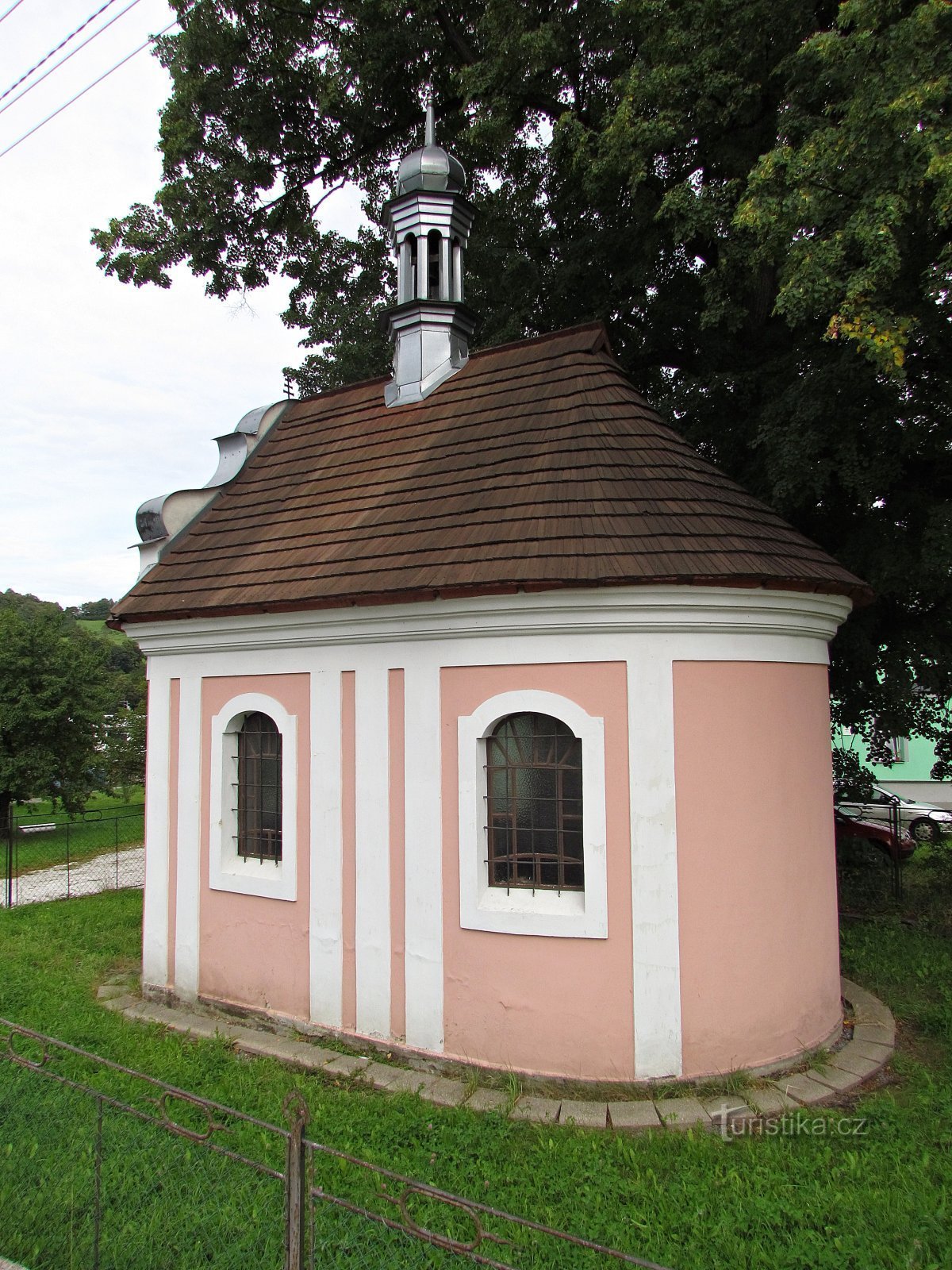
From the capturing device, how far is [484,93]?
931cm

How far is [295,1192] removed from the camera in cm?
299

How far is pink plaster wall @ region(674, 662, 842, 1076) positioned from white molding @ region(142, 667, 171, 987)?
15.5ft

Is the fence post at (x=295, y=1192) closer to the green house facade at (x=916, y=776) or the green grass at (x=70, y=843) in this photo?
the green grass at (x=70, y=843)

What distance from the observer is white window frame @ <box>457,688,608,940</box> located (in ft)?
17.9

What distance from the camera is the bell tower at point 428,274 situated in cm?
891

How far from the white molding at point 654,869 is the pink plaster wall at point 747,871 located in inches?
2.9

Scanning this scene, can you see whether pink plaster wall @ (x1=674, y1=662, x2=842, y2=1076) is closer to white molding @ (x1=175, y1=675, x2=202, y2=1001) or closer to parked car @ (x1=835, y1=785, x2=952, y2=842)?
white molding @ (x1=175, y1=675, x2=202, y2=1001)

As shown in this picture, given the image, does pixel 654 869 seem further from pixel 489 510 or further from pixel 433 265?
pixel 433 265

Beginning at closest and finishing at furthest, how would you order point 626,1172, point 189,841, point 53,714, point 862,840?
point 626,1172, point 189,841, point 862,840, point 53,714

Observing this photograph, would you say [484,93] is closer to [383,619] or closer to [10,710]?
[383,619]

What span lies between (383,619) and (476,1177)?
A: 3610 mm

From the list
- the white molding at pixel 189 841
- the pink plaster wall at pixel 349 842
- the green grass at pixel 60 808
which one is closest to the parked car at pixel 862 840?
the pink plaster wall at pixel 349 842

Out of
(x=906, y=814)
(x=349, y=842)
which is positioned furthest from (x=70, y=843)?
(x=906, y=814)

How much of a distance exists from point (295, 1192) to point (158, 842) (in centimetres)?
519
